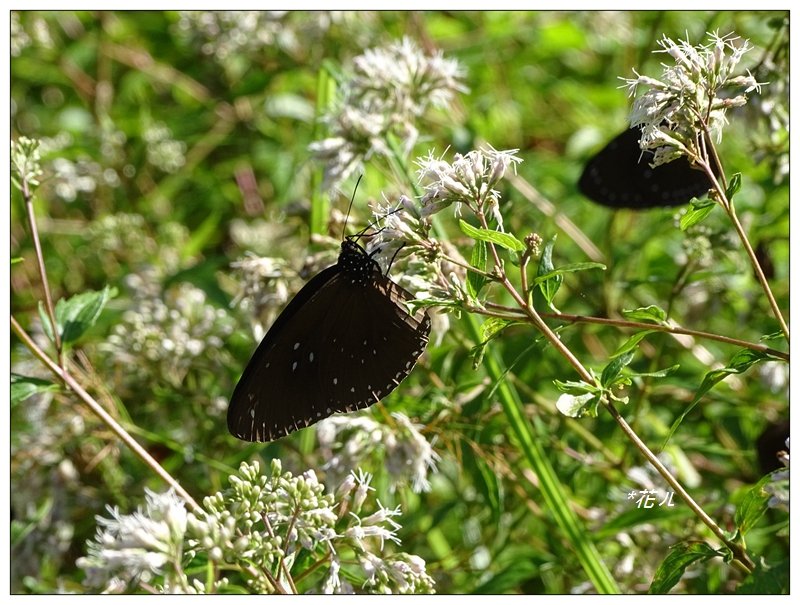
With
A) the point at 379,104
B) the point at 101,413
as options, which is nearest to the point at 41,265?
the point at 101,413

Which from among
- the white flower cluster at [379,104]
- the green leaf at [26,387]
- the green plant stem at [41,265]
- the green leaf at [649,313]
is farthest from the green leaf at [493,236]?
the green leaf at [26,387]

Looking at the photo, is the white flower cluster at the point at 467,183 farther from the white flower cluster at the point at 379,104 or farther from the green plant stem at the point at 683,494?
the white flower cluster at the point at 379,104

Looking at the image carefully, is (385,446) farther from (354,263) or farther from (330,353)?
(354,263)

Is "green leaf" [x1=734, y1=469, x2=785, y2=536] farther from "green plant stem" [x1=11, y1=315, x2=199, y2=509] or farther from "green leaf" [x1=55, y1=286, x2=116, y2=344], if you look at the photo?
"green leaf" [x1=55, y1=286, x2=116, y2=344]

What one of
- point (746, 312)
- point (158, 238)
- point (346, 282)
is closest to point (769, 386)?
point (746, 312)

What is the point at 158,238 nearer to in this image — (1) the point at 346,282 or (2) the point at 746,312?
(1) the point at 346,282

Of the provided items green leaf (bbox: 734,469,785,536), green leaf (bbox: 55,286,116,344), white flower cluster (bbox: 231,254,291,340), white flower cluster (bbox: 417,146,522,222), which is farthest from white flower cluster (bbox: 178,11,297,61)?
green leaf (bbox: 734,469,785,536)

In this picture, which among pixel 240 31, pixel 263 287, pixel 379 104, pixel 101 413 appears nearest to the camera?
pixel 101 413
